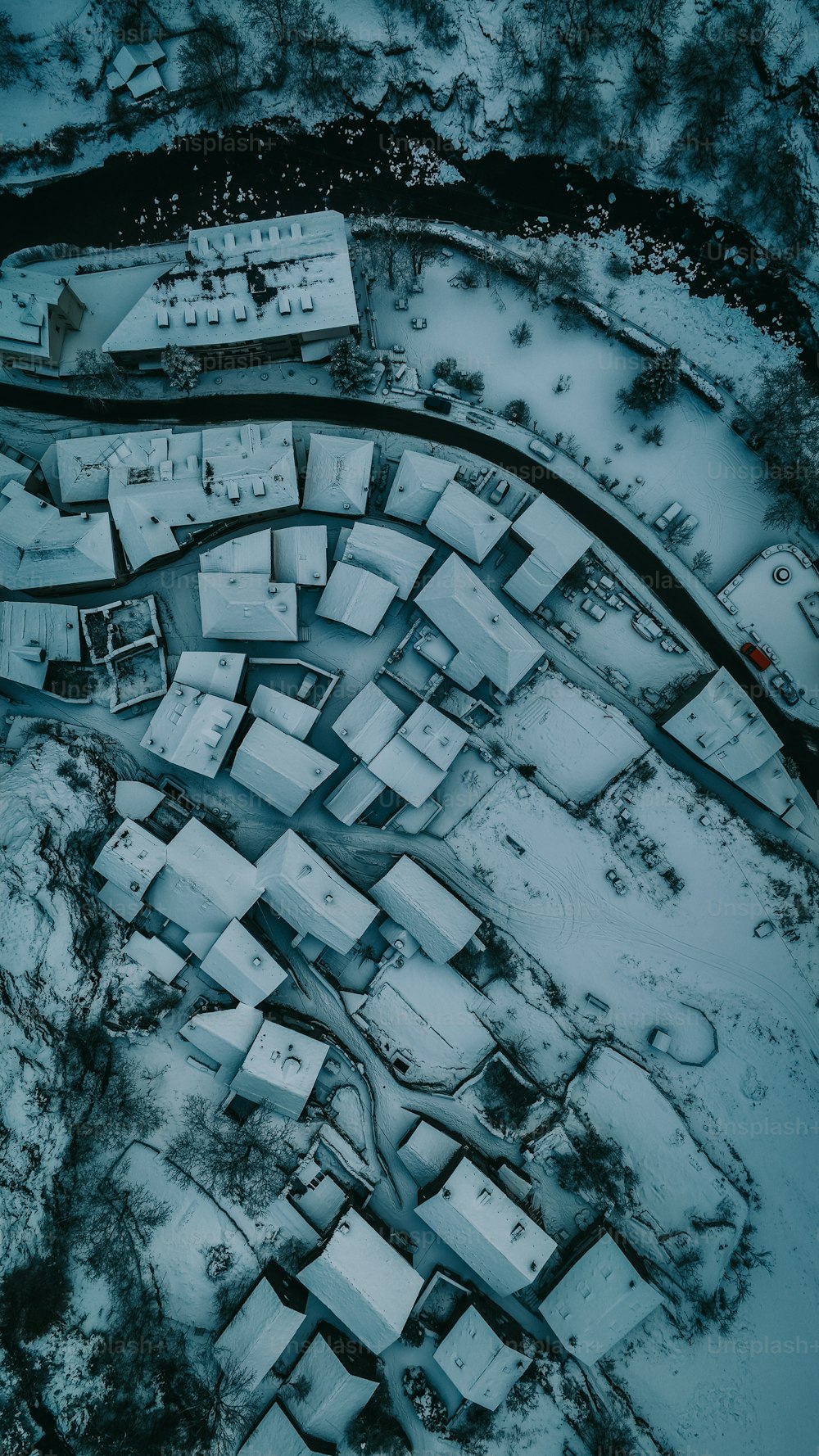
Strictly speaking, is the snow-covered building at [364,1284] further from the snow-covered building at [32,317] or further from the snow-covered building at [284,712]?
the snow-covered building at [32,317]

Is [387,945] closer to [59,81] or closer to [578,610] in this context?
[578,610]

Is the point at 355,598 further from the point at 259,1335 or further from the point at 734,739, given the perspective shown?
the point at 259,1335

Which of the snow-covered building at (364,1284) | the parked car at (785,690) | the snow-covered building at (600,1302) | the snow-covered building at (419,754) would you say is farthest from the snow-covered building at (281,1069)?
the parked car at (785,690)

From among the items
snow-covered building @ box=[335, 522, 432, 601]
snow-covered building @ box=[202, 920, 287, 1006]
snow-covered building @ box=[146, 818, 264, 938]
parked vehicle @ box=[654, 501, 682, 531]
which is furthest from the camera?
parked vehicle @ box=[654, 501, 682, 531]

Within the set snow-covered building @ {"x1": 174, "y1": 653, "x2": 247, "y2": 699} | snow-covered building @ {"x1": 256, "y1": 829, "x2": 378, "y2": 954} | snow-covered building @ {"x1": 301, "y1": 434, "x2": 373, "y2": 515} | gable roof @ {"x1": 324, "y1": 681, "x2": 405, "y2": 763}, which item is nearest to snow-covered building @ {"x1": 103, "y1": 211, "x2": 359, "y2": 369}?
snow-covered building @ {"x1": 301, "y1": 434, "x2": 373, "y2": 515}

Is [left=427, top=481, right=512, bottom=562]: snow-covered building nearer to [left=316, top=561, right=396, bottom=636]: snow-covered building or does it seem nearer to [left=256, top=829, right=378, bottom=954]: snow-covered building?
[left=316, top=561, right=396, bottom=636]: snow-covered building

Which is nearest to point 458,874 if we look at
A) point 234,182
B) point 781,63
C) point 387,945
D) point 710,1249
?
point 387,945
